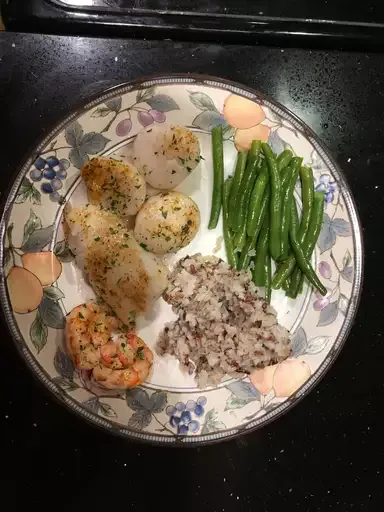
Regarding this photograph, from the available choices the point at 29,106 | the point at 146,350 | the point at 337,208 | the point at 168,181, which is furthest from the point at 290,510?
the point at 29,106

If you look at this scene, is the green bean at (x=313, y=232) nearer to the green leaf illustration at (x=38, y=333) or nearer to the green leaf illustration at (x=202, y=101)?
the green leaf illustration at (x=202, y=101)

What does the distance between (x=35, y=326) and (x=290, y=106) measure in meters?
1.23

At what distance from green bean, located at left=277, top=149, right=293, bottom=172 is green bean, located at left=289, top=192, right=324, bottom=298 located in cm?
15

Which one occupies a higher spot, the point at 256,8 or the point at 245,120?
the point at 256,8

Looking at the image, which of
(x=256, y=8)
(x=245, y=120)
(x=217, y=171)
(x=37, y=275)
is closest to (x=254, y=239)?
(x=217, y=171)

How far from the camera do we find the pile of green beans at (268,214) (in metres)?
1.84

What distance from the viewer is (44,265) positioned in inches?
68.8

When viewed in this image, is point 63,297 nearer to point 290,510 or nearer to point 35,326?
point 35,326

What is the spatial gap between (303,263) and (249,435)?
681 mm

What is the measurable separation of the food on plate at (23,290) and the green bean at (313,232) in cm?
88

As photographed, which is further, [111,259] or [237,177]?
[237,177]

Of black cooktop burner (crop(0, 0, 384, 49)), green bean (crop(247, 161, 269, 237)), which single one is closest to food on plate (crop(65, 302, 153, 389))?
green bean (crop(247, 161, 269, 237))

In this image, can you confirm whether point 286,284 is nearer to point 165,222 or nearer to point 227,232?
point 227,232

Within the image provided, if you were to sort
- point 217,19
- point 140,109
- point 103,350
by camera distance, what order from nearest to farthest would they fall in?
1. point 103,350
2. point 140,109
3. point 217,19
